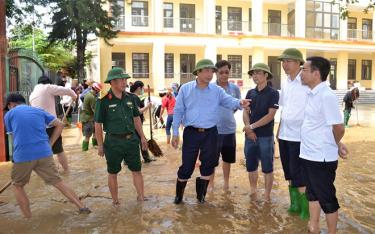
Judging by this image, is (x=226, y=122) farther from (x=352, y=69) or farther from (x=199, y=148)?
(x=352, y=69)

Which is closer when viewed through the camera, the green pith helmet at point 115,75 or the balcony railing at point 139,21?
the green pith helmet at point 115,75

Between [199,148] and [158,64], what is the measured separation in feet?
76.3

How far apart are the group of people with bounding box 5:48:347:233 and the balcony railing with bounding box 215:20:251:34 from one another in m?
26.3

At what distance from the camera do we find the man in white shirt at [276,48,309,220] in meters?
4.57

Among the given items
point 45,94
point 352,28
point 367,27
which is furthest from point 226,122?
point 367,27

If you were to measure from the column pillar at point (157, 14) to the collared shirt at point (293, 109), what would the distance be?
24052 millimetres

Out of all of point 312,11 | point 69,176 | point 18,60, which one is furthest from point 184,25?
point 69,176

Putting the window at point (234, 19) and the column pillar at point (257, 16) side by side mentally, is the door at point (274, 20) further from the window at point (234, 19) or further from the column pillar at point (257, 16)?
the column pillar at point (257, 16)

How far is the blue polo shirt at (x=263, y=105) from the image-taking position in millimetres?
5066

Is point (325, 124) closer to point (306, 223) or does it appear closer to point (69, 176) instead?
point (306, 223)

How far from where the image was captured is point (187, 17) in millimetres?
30875

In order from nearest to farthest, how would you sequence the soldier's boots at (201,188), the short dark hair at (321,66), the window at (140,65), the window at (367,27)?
the short dark hair at (321,66)
the soldier's boots at (201,188)
the window at (140,65)
the window at (367,27)

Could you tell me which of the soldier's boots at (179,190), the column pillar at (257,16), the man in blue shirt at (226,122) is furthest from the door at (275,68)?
the soldier's boots at (179,190)

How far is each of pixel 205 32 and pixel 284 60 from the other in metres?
24.9
